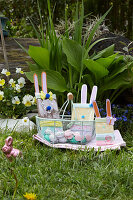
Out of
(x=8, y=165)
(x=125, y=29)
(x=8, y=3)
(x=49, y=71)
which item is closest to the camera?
(x=8, y=165)

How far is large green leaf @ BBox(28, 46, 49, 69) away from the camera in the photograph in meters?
2.71

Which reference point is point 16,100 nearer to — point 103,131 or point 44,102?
point 44,102

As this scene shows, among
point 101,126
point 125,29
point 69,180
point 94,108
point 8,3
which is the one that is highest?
point 8,3

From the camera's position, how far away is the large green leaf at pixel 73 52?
2.72m

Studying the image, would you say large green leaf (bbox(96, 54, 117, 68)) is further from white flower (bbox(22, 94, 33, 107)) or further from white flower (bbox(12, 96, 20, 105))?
white flower (bbox(12, 96, 20, 105))

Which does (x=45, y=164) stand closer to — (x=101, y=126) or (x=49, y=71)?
(x=101, y=126)

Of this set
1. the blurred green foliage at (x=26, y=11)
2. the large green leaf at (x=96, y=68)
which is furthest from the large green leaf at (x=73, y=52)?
the blurred green foliage at (x=26, y=11)

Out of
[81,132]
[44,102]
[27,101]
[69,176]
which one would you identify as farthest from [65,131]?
[27,101]

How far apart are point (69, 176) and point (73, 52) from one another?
148cm

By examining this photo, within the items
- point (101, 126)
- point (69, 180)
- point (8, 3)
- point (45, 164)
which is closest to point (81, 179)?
point (69, 180)

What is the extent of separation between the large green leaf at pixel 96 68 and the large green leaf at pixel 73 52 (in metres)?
0.19

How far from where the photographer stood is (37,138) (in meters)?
2.14

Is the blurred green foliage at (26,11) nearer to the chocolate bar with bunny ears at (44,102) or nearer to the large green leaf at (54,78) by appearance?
the large green leaf at (54,78)

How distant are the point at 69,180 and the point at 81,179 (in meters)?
0.07
